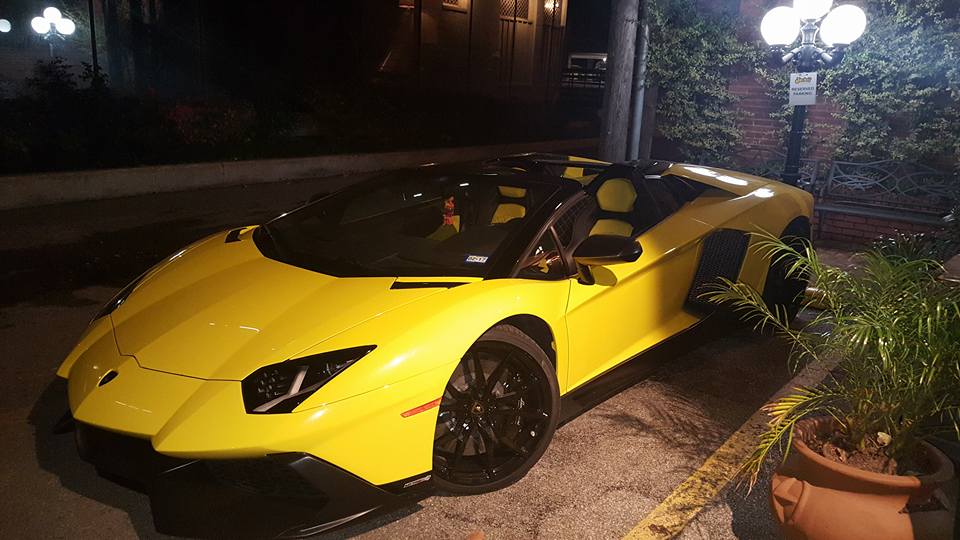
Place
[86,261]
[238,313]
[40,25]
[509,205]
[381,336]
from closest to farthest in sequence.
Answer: [381,336], [238,313], [509,205], [86,261], [40,25]

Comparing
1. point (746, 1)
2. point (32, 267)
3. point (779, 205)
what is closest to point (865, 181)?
point (746, 1)

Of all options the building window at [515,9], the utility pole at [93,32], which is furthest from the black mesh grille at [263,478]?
the building window at [515,9]

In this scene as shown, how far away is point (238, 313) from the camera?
307 cm

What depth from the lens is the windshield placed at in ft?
11.2

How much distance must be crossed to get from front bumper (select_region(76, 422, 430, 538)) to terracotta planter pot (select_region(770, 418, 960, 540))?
1511 millimetres

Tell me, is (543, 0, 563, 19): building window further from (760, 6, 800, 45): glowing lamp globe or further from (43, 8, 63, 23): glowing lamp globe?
(760, 6, 800, 45): glowing lamp globe

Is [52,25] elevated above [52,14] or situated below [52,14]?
below

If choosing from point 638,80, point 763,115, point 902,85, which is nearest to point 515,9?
point 763,115

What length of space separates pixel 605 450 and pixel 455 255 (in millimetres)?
1165

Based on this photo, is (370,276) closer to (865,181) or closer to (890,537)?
(890,537)

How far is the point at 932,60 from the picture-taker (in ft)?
28.3

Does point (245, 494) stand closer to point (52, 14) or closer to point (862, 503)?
point (862, 503)

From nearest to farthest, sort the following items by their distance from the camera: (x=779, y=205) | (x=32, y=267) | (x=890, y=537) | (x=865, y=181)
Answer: (x=890, y=537), (x=779, y=205), (x=32, y=267), (x=865, y=181)

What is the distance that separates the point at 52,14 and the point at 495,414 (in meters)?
13.5
